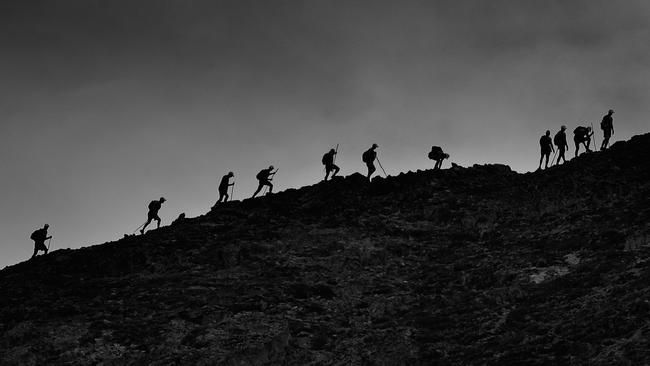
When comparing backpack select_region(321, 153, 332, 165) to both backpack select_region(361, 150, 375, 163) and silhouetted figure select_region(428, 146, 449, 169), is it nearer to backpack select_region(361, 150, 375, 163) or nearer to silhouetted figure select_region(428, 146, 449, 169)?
backpack select_region(361, 150, 375, 163)

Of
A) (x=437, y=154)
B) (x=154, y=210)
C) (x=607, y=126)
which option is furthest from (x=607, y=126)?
(x=154, y=210)

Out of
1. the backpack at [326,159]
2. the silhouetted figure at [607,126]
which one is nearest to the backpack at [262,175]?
the backpack at [326,159]

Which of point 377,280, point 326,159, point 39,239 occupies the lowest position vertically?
point 377,280

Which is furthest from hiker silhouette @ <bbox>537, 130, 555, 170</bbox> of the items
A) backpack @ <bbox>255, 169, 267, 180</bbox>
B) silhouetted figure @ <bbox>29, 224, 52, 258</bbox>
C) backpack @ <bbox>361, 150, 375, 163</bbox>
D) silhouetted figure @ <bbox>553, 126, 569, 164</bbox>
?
silhouetted figure @ <bbox>29, 224, 52, 258</bbox>

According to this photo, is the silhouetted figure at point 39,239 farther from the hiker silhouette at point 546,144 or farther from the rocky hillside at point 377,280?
the hiker silhouette at point 546,144

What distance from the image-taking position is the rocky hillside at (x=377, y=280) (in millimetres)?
24719

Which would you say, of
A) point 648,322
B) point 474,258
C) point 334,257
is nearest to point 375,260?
point 334,257

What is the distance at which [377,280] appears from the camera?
3141 centimetres

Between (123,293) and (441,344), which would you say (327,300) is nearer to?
(441,344)

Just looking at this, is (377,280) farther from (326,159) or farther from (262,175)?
(262,175)

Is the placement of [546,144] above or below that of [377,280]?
above

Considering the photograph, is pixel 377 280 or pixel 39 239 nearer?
pixel 377 280

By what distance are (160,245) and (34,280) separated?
19.0ft

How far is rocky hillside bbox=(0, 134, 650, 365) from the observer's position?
24.7 m
